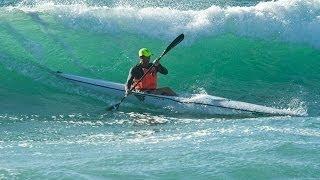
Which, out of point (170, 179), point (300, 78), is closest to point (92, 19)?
point (300, 78)

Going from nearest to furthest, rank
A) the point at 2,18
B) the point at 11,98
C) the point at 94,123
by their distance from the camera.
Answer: the point at 94,123 < the point at 11,98 < the point at 2,18

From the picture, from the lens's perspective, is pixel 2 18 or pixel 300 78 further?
pixel 2 18

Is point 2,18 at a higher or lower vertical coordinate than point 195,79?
higher

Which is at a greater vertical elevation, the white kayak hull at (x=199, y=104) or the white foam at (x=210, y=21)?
the white foam at (x=210, y=21)

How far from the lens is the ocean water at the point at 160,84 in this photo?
20.5ft

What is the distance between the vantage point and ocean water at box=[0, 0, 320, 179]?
6254 millimetres

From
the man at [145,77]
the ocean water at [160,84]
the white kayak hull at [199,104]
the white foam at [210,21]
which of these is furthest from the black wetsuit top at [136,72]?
the white foam at [210,21]

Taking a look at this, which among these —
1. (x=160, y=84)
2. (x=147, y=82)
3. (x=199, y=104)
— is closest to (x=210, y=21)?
(x=160, y=84)

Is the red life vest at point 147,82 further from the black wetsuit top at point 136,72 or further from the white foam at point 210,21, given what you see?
the white foam at point 210,21

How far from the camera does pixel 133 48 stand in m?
13.6

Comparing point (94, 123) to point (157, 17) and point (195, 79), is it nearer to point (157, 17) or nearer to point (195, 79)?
point (195, 79)

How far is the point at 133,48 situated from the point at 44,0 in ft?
11.3

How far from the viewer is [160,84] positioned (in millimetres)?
12641

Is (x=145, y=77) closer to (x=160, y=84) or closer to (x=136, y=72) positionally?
(x=136, y=72)
